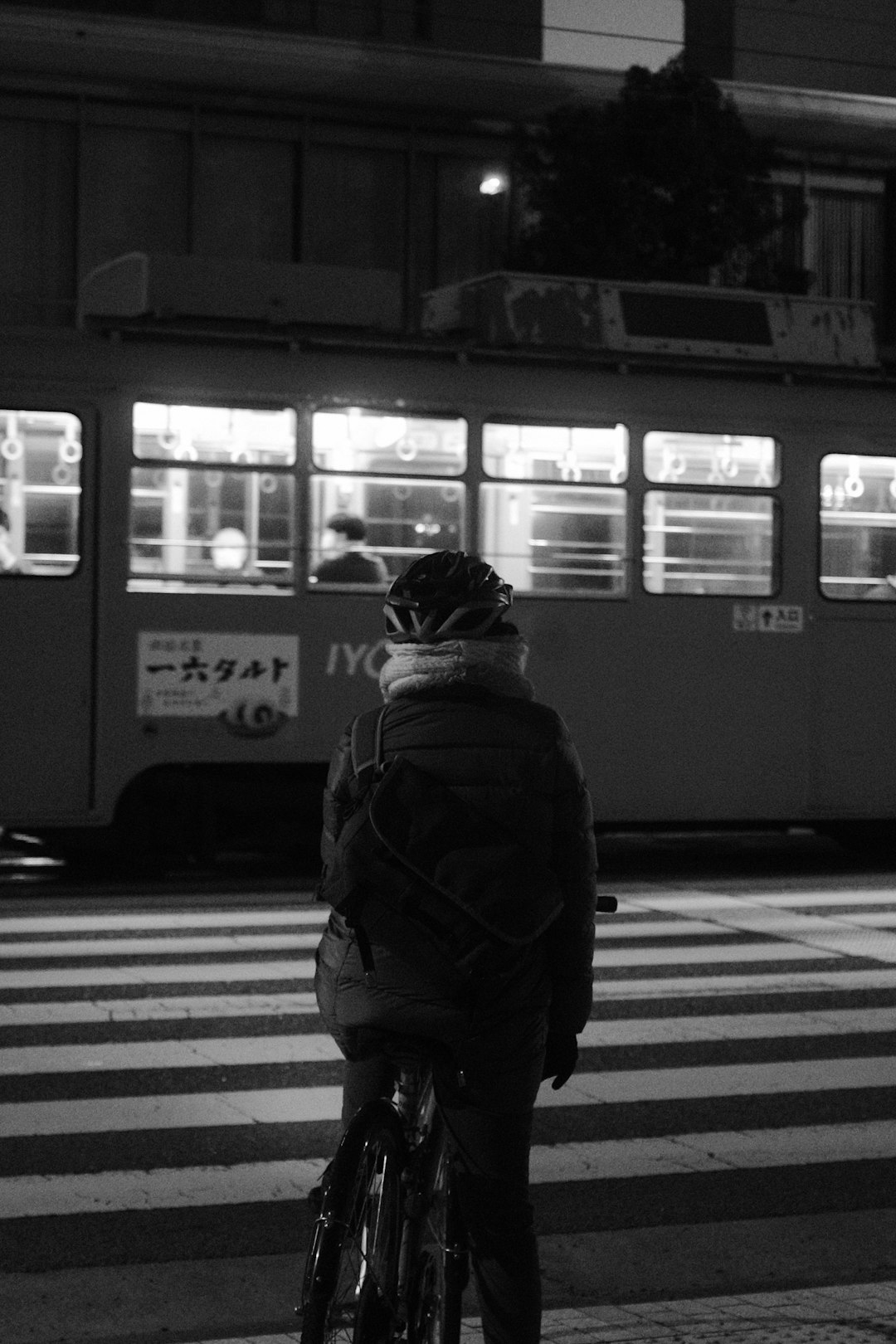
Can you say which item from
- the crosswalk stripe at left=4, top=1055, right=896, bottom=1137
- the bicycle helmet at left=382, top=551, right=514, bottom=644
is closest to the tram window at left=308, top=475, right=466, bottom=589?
the crosswalk stripe at left=4, top=1055, right=896, bottom=1137

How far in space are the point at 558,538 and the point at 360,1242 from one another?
33.4 feet

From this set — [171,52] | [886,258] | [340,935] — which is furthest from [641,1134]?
[886,258]

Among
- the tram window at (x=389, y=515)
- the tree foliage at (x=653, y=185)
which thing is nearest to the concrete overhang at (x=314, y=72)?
the tree foliage at (x=653, y=185)

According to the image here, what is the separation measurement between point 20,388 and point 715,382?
181 inches

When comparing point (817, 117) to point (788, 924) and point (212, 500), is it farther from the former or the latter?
point (788, 924)

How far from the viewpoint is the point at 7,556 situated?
1277cm

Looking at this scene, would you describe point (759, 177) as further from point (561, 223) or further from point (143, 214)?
point (143, 214)

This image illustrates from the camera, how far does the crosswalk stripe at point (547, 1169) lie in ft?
20.0

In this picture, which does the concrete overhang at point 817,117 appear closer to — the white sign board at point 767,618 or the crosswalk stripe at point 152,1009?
the white sign board at point 767,618

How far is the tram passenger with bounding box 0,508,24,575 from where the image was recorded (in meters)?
12.7

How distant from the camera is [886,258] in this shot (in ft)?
105

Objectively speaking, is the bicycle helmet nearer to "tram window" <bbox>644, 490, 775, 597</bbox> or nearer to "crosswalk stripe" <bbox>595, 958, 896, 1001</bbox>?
"crosswalk stripe" <bbox>595, 958, 896, 1001</bbox>

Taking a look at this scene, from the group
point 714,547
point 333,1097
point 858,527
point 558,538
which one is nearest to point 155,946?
point 333,1097

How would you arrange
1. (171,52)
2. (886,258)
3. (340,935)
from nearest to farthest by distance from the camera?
(340,935)
(171,52)
(886,258)
